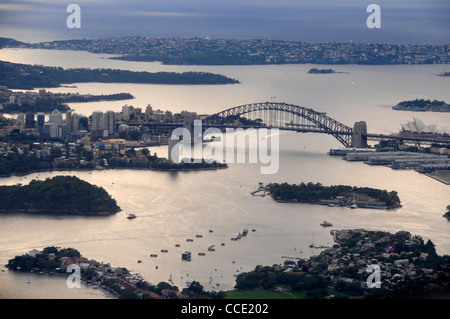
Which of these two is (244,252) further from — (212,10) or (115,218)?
(212,10)

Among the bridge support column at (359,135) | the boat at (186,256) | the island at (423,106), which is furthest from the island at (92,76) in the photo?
the boat at (186,256)

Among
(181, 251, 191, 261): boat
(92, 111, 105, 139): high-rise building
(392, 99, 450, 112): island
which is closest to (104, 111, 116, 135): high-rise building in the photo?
(92, 111, 105, 139): high-rise building

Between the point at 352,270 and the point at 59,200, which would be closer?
the point at 352,270

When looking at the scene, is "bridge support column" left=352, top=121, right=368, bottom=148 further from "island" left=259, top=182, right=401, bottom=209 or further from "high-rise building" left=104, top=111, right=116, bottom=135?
"high-rise building" left=104, top=111, right=116, bottom=135

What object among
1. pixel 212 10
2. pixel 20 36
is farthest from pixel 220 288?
pixel 212 10

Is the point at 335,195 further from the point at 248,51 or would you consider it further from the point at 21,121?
the point at 248,51

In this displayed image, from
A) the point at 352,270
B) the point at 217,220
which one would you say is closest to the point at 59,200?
the point at 217,220

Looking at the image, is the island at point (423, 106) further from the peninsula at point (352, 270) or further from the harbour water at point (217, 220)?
the peninsula at point (352, 270)
